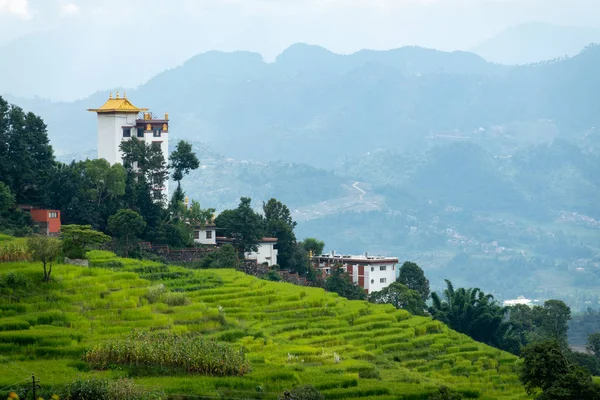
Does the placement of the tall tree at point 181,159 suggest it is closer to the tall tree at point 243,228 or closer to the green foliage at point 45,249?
the tall tree at point 243,228

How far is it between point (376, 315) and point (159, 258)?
10.2 metres

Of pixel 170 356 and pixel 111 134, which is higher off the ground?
pixel 111 134

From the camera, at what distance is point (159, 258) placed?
4891 cm

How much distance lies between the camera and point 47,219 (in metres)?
48.4

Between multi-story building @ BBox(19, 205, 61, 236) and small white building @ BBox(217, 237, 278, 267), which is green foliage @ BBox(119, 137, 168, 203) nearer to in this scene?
small white building @ BBox(217, 237, 278, 267)

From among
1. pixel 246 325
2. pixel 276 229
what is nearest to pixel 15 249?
pixel 246 325

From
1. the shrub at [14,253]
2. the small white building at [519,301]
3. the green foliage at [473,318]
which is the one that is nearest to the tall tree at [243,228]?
the green foliage at [473,318]

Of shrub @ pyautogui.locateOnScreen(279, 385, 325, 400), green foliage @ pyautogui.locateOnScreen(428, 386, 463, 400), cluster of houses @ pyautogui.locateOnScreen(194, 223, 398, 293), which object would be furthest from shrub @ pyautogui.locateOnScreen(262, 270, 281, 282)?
shrub @ pyautogui.locateOnScreen(279, 385, 325, 400)

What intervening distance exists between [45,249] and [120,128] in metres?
18.2

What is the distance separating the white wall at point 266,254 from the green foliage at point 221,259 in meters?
3.46

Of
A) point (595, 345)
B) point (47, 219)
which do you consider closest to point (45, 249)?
point (47, 219)

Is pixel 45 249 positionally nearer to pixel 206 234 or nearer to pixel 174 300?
pixel 174 300

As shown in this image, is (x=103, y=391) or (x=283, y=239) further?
(x=283, y=239)

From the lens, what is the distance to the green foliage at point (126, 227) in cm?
4812
